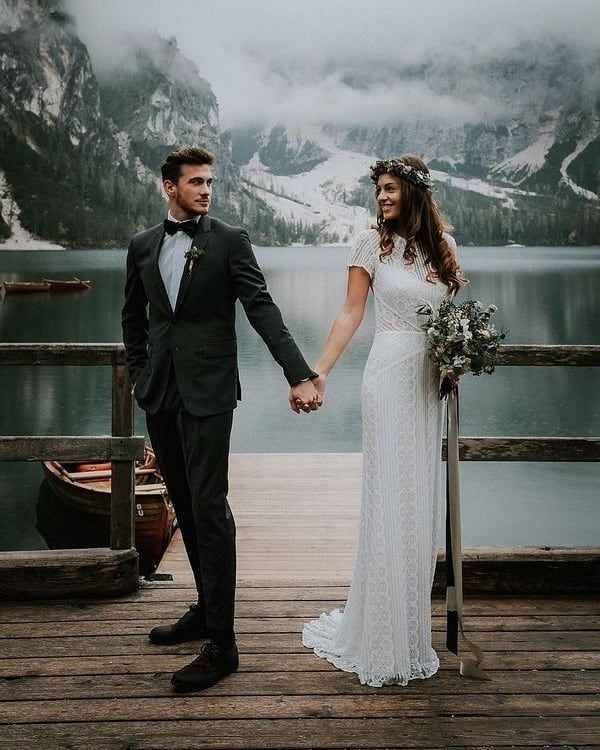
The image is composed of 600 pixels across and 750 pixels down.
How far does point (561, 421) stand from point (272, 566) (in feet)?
54.9

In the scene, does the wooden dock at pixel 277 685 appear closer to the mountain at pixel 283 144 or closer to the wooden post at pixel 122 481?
the wooden post at pixel 122 481

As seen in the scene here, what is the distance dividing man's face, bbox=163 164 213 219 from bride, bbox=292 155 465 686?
0.56 metres

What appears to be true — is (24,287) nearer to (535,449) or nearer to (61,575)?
(61,575)

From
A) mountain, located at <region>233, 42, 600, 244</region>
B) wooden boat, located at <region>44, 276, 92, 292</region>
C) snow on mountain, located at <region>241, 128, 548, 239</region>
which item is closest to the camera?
wooden boat, located at <region>44, 276, 92, 292</region>

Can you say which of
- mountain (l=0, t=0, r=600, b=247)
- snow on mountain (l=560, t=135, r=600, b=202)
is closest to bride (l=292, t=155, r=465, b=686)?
mountain (l=0, t=0, r=600, b=247)

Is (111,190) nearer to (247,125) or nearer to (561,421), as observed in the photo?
(247,125)

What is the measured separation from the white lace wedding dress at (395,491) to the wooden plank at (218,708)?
0.17 metres

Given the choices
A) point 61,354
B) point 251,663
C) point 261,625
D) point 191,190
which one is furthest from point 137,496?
point 191,190

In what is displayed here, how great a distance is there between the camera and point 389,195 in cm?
278

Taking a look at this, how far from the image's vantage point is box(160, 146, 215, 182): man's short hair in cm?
259

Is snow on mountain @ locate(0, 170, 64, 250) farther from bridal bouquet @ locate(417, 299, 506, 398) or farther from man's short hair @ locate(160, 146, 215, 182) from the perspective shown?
bridal bouquet @ locate(417, 299, 506, 398)

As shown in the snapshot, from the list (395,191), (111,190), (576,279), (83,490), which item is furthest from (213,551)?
(111,190)

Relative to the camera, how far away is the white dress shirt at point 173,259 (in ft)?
8.86

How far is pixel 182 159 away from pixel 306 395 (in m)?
0.88
